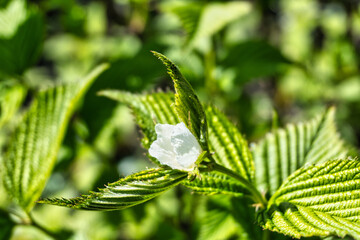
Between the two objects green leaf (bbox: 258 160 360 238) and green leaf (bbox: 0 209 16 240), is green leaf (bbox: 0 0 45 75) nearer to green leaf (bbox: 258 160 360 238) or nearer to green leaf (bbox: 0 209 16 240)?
green leaf (bbox: 0 209 16 240)

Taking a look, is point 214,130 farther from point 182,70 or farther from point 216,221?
point 182,70

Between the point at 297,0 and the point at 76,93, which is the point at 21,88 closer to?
A: the point at 76,93

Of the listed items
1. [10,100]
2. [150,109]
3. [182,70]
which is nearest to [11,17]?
[10,100]

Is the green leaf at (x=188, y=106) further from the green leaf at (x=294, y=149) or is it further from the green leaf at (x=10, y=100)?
the green leaf at (x=10, y=100)

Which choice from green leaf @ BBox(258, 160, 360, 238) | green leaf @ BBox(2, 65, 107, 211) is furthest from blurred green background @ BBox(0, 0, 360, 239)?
green leaf @ BBox(258, 160, 360, 238)

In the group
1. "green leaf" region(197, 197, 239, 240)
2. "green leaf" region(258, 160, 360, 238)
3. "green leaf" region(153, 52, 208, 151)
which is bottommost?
"green leaf" region(197, 197, 239, 240)

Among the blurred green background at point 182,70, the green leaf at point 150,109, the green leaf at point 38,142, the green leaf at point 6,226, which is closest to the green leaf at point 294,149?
the blurred green background at point 182,70
